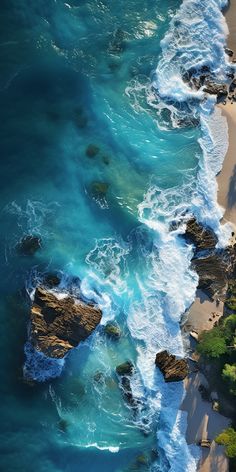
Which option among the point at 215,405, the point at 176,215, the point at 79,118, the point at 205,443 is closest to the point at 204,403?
the point at 215,405

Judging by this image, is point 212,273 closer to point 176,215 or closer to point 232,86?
point 176,215

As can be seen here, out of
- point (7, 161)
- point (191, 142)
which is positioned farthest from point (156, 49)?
point (7, 161)

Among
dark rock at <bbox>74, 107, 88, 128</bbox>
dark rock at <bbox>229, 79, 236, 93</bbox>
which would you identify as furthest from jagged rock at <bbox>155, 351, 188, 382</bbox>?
dark rock at <bbox>229, 79, 236, 93</bbox>

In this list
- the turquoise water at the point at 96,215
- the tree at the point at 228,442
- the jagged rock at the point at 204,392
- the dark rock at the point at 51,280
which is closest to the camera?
the tree at the point at 228,442

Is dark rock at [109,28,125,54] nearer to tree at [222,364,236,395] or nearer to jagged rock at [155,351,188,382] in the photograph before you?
jagged rock at [155,351,188,382]

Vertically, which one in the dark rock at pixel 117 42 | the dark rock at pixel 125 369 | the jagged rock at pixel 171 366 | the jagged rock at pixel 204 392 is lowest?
the dark rock at pixel 125 369

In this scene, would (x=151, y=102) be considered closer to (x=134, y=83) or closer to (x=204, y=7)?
(x=134, y=83)

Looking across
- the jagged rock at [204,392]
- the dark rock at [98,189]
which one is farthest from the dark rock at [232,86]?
the jagged rock at [204,392]

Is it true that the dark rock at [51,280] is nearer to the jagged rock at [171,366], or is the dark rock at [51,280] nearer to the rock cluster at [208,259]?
the jagged rock at [171,366]
